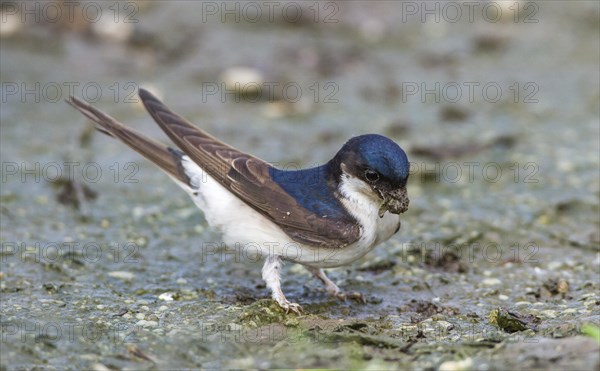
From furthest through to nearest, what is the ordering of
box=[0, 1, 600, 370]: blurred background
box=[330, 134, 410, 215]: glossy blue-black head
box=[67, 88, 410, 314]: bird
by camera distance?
box=[67, 88, 410, 314]: bird → box=[330, 134, 410, 215]: glossy blue-black head → box=[0, 1, 600, 370]: blurred background

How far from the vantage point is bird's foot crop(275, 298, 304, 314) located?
511 cm

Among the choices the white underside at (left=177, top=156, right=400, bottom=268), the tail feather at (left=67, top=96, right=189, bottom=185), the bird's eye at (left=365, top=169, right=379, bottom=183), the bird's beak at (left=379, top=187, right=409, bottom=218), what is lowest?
the white underside at (left=177, top=156, right=400, bottom=268)

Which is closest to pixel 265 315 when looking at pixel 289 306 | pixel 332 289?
pixel 289 306

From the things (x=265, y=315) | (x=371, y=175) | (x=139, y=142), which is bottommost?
(x=265, y=315)

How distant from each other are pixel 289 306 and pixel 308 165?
303 cm

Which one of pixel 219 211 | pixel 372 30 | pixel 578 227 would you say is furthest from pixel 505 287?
pixel 372 30

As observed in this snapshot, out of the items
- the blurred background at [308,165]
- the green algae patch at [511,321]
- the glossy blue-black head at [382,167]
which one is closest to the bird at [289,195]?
the glossy blue-black head at [382,167]

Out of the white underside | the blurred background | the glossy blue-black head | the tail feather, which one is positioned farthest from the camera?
the tail feather

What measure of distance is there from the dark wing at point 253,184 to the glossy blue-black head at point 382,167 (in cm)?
25

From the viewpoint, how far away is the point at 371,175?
5.08 m

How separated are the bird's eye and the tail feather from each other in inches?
52.4

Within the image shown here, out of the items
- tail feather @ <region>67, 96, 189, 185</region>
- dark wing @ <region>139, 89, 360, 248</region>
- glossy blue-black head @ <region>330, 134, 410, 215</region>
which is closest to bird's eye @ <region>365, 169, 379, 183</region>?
glossy blue-black head @ <region>330, 134, 410, 215</region>

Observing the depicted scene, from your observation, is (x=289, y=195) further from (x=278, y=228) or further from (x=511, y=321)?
(x=511, y=321)

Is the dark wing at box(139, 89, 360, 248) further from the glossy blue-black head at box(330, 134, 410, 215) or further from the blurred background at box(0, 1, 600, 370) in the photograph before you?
the blurred background at box(0, 1, 600, 370)
